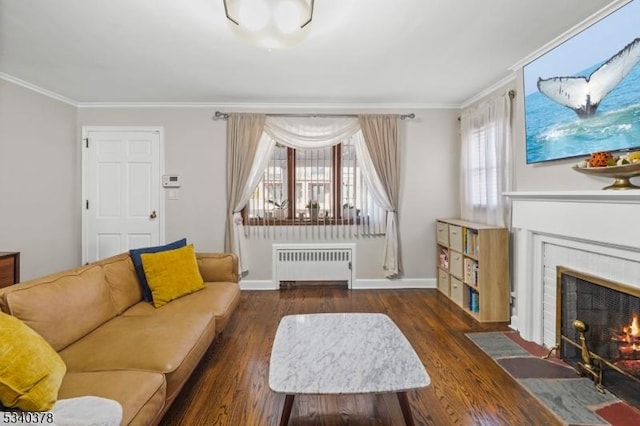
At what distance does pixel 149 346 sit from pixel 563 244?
2.80 meters

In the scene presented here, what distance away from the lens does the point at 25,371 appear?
3.62ft

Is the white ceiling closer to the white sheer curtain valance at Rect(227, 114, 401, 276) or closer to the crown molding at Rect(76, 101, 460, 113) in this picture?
the crown molding at Rect(76, 101, 460, 113)

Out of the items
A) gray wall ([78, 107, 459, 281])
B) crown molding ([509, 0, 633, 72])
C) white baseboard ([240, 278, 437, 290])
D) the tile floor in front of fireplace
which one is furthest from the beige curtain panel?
the tile floor in front of fireplace

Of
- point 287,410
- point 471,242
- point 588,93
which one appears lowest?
point 287,410

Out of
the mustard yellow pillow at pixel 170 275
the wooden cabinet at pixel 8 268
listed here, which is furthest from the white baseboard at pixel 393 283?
the wooden cabinet at pixel 8 268

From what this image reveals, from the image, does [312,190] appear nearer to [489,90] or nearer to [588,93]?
[489,90]

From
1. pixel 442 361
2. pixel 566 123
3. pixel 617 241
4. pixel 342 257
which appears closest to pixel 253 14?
pixel 566 123

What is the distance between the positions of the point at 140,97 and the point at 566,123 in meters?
4.26

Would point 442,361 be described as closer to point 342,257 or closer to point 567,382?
point 567,382

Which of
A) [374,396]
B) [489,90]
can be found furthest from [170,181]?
[489,90]

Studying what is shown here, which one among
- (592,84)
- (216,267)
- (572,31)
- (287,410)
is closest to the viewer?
(287,410)

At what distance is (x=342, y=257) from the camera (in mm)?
4020

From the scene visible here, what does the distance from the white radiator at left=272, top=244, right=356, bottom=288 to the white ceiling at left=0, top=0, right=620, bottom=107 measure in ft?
6.19

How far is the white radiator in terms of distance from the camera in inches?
157
